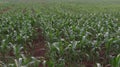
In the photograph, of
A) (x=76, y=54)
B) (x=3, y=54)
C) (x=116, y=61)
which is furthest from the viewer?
(x=3, y=54)

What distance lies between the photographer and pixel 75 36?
7.29m

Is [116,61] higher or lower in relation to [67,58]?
higher

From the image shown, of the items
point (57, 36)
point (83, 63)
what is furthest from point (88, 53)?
point (57, 36)

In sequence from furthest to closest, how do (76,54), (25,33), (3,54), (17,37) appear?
(25,33) → (17,37) → (3,54) → (76,54)

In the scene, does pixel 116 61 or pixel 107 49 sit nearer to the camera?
pixel 116 61

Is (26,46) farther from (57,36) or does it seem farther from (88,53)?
(88,53)

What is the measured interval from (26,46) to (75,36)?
139 cm

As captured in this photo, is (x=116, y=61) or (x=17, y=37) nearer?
(x=116, y=61)

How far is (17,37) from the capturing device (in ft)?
23.9

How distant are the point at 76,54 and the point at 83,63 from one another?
0.38 metres

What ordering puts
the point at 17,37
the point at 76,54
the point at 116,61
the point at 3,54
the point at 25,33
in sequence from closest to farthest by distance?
1. the point at 116,61
2. the point at 76,54
3. the point at 3,54
4. the point at 17,37
5. the point at 25,33

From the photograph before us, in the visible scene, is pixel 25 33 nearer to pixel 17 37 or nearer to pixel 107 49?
pixel 17 37

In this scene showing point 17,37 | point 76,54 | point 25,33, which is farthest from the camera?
point 25,33

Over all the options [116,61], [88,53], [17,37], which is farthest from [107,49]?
[17,37]
